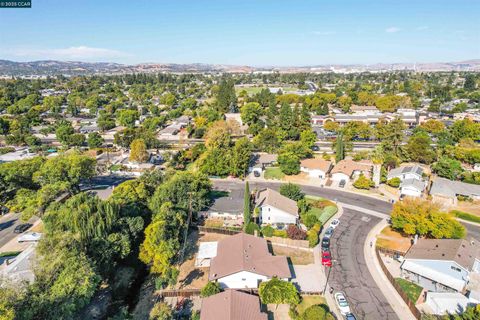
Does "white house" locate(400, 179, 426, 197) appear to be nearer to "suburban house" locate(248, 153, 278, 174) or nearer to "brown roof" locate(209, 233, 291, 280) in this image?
"suburban house" locate(248, 153, 278, 174)

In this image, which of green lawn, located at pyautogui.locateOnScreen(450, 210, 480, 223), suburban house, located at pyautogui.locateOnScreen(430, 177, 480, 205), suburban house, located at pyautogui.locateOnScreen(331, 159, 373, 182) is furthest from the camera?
suburban house, located at pyautogui.locateOnScreen(331, 159, 373, 182)

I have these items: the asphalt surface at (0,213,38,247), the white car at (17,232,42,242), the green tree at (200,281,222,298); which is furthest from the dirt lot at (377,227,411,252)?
the asphalt surface at (0,213,38,247)

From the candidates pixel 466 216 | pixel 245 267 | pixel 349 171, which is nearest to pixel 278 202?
pixel 245 267

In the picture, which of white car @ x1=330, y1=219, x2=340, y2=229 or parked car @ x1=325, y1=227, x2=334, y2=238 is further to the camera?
white car @ x1=330, y1=219, x2=340, y2=229

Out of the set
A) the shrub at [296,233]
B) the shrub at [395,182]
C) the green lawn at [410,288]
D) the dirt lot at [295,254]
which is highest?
the shrub at [395,182]

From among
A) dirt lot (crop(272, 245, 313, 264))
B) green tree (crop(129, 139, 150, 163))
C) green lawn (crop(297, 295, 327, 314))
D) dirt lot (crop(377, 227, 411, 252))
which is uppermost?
green tree (crop(129, 139, 150, 163))

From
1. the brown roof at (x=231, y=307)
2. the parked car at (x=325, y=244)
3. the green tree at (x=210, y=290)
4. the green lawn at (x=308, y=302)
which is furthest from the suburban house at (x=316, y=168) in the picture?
the brown roof at (x=231, y=307)

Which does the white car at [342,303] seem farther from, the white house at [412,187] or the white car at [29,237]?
the white car at [29,237]
